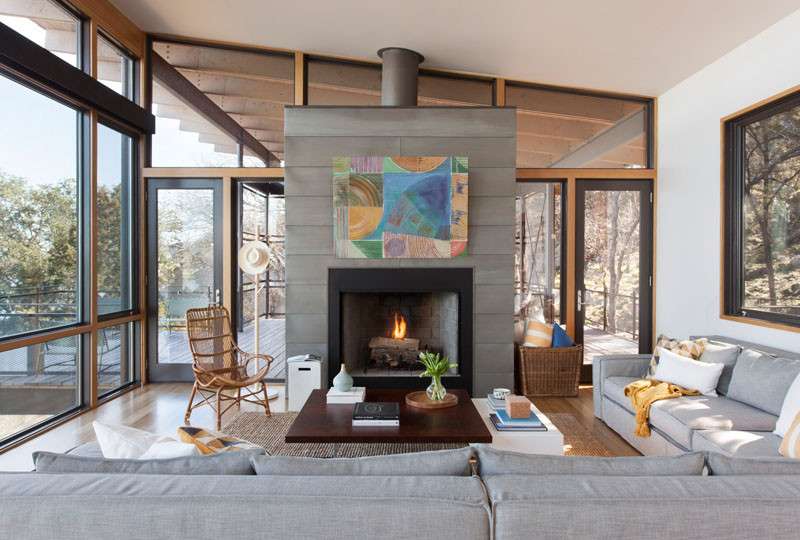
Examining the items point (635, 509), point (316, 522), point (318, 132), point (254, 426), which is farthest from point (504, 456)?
point (318, 132)

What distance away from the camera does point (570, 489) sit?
3.88 ft

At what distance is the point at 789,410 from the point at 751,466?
4.89 feet

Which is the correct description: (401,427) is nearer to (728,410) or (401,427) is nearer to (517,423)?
(517,423)

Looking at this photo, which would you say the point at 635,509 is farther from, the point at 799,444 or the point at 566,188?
the point at 566,188

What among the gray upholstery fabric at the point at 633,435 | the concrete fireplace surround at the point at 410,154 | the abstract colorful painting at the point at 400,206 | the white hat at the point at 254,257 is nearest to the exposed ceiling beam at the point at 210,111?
the concrete fireplace surround at the point at 410,154

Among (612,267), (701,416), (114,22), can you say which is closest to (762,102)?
(612,267)

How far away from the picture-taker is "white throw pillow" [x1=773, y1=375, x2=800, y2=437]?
2373 mm

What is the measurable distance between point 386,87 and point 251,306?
8.72ft

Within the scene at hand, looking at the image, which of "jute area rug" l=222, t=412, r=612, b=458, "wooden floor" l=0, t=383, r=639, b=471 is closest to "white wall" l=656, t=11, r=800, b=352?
"wooden floor" l=0, t=383, r=639, b=471

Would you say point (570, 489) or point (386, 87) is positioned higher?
point (386, 87)

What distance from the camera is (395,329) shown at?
4590mm

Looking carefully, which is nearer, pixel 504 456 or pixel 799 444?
pixel 504 456

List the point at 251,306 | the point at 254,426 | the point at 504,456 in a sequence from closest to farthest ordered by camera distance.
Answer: the point at 504,456, the point at 254,426, the point at 251,306

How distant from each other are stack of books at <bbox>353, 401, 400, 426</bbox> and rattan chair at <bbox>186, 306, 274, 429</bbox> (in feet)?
4.18
